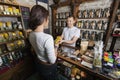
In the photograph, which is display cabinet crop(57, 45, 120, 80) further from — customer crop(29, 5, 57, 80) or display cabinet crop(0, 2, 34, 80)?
display cabinet crop(0, 2, 34, 80)

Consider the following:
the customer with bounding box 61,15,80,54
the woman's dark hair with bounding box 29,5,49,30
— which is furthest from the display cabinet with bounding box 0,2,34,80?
the woman's dark hair with bounding box 29,5,49,30

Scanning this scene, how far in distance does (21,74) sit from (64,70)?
4.38 feet

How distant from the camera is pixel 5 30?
68.7 inches

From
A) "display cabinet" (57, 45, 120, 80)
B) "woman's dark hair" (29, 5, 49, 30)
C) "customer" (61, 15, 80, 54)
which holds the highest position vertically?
"woman's dark hair" (29, 5, 49, 30)

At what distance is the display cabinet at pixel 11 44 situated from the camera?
1.71 meters

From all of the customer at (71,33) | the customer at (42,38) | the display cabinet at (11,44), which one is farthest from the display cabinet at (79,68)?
the display cabinet at (11,44)

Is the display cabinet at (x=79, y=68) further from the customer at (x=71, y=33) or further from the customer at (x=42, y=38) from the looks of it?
the customer at (x=71, y=33)

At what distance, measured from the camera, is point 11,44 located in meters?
1.89

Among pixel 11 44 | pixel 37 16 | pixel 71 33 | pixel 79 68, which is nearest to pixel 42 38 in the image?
pixel 37 16

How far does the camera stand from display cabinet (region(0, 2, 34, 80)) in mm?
1706

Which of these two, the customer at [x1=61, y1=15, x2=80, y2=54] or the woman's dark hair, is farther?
the customer at [x1=61, y1=15, x2=80, y2=54]

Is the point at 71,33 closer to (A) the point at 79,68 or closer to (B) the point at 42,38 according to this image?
(A) the point at 79,68

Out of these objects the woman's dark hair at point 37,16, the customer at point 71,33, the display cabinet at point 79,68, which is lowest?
the display cabinet at point 79,68

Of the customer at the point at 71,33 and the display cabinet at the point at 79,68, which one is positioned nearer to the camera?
the display cabinet at the point at 79,68
